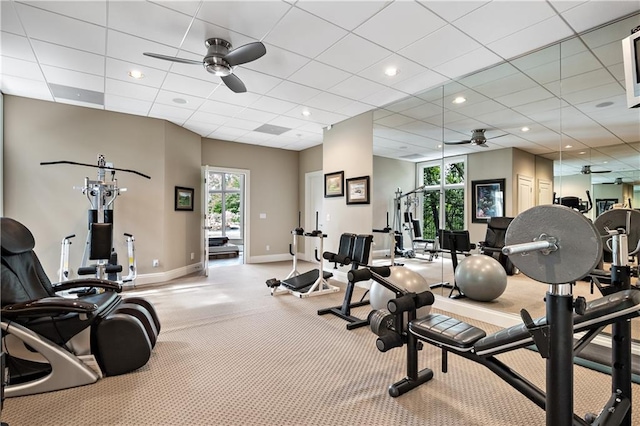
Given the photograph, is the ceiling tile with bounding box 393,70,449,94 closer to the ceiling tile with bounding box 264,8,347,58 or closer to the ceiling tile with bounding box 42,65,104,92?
the ceiling tile with bounding box 264,8,347,58

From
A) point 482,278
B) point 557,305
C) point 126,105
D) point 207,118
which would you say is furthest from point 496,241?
point 126,105

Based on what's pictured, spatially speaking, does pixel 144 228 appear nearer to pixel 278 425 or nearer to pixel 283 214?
pixel 283 214

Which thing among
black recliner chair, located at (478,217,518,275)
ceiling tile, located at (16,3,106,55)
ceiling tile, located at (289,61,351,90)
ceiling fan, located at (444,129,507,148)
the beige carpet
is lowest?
the beige carpet

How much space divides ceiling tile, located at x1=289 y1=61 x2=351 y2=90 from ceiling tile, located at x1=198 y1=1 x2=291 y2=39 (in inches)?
32.0

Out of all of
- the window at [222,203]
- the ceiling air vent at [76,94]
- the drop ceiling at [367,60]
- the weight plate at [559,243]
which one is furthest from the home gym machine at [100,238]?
the window at [222,203]

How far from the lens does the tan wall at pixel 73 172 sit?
451 centimetres

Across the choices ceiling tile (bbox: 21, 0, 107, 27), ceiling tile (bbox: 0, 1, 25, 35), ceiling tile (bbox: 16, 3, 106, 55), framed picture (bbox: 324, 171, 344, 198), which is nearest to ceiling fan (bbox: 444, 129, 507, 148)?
framed picture (bbox: 324, 171, 344, 198)

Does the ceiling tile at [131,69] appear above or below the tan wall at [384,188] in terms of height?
above

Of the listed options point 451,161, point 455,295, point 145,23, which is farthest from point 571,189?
point 145,23

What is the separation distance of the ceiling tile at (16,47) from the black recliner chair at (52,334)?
5.98 feet

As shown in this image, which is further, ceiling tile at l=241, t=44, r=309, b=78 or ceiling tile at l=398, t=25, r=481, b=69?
ceiling tile at l=241, t=44, r=309, b=78

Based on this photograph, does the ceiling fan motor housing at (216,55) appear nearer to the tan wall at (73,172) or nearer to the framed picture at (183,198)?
the tan wall at (73,172)

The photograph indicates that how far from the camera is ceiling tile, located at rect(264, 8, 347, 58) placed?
2660 millimetres

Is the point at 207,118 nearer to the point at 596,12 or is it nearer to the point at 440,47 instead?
the point at 440,47
